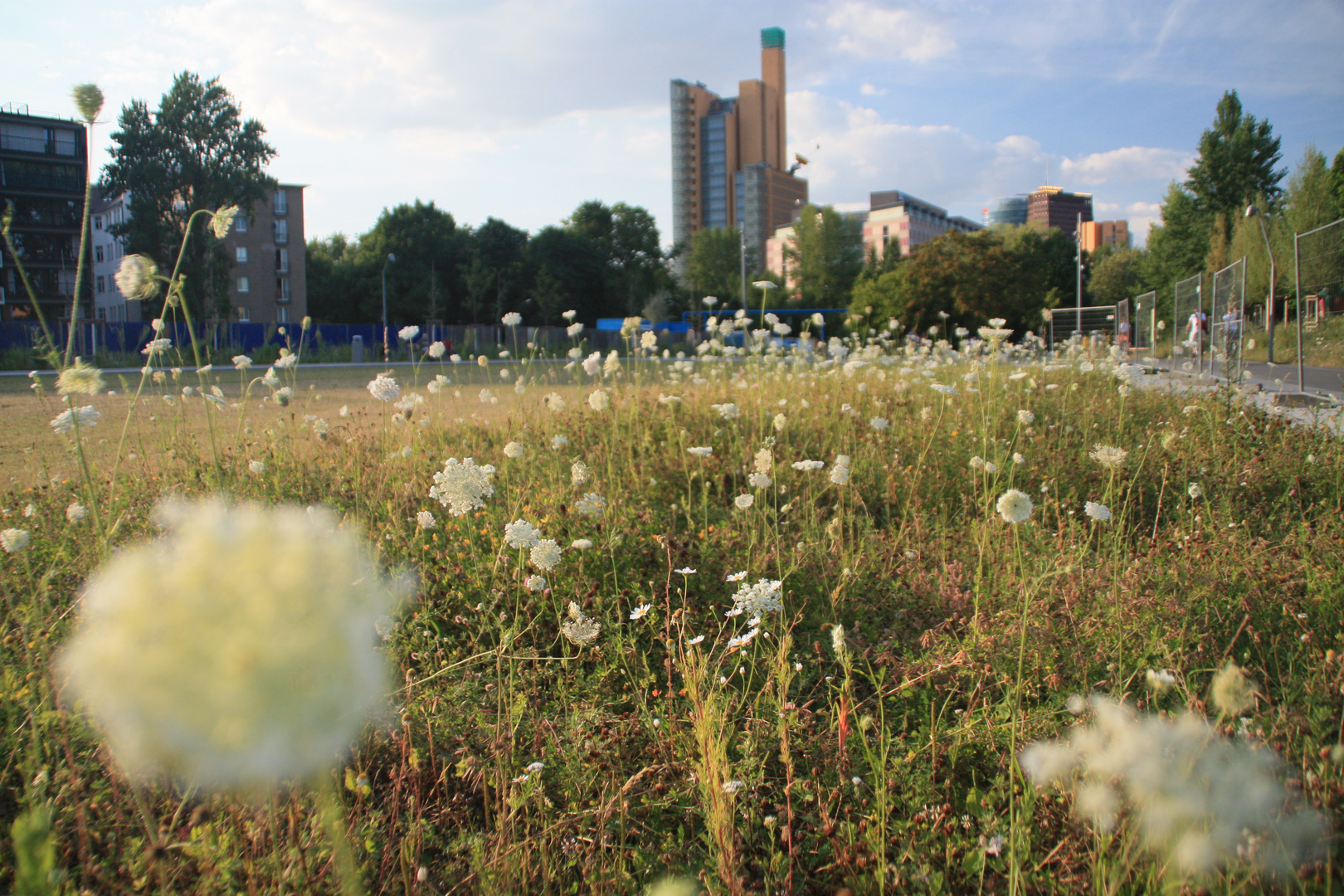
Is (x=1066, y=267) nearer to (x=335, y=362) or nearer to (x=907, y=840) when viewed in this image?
(x=335, y=362)

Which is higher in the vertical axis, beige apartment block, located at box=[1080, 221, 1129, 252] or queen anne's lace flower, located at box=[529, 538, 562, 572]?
beige apartment block, located at box=[1080, 221, 1129, 252]

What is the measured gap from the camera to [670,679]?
2053mm

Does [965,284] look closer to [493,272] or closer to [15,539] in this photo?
[493,272]

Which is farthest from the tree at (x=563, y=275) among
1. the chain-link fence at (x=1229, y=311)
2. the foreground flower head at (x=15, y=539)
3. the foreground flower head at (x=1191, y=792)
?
the foreground flower head at (x=1191, y=792)

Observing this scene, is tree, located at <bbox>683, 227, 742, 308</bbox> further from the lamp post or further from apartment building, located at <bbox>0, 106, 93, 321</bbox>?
apartment building, located at <bbox>0, 106, 93, 321</bbox>

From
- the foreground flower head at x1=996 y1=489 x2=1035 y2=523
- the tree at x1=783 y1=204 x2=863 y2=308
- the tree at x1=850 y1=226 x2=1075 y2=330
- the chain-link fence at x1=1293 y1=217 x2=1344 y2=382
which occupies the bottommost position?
the foreground flower head at x1=996 y1=489 x2=1035 y2=523

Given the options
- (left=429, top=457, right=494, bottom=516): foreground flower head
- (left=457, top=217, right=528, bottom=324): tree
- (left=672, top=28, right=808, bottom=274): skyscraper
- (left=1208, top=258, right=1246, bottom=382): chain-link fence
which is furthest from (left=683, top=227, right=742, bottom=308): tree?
(left=429, top=457, right=494, bottom=516): foreground flower head

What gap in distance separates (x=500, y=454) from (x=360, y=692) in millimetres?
4582

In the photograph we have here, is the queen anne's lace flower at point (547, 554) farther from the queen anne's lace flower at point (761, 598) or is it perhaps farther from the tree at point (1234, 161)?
the tree at point (1234, 161)

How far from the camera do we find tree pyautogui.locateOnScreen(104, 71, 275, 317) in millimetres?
35688

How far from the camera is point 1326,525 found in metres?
3.42

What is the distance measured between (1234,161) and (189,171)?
169 ft

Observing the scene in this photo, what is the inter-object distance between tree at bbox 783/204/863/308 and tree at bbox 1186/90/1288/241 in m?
43.8

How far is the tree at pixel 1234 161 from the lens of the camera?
116ft
